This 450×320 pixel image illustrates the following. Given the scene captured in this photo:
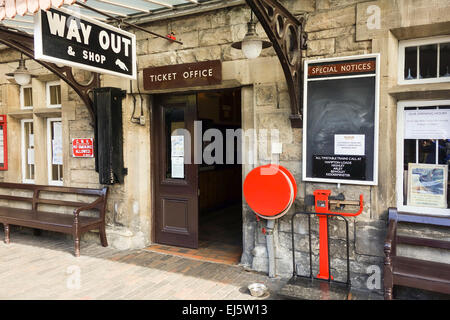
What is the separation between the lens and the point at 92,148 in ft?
20.3

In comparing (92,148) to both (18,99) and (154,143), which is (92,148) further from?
(18,99)

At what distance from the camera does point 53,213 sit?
21.7 ft

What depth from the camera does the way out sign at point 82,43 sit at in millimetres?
3689

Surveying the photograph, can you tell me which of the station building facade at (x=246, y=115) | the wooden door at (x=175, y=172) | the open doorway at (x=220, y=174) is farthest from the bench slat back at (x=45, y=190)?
the open doorway at (x=220, y=174)

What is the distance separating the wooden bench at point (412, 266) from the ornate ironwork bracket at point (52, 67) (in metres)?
4.62

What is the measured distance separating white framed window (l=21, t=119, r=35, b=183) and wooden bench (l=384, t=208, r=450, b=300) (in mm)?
6796

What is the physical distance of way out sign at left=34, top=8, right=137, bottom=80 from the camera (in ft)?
12.1

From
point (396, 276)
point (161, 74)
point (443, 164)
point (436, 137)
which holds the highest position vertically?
point (161, 74)

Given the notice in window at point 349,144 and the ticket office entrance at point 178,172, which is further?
the ticket office entrance at point 178,172

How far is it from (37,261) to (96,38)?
3359 millimetres

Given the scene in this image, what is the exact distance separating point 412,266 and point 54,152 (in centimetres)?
626

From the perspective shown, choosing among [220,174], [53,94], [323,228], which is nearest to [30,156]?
[53,94]

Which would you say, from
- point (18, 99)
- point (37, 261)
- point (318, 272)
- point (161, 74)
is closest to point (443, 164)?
point (318, 272)

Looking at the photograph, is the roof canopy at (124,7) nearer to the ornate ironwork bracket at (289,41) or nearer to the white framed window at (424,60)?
the ornate ironwork bracket at (289,41)
